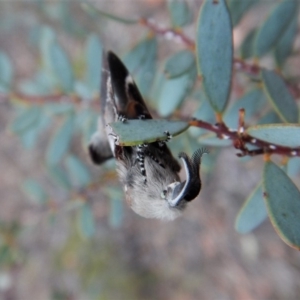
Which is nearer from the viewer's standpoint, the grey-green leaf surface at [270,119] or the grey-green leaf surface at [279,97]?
the grey-green leaf surface at [279,97]

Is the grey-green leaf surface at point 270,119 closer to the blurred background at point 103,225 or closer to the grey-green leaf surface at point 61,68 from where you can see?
the blurred background at point 103,225

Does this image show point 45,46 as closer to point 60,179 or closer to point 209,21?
point 60,179

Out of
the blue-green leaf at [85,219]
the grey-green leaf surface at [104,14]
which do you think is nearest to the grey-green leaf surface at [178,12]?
the grey-green leaf surface at [104,14]

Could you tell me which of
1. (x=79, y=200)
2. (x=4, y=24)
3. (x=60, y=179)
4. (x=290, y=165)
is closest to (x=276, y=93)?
(x=290, y=165)

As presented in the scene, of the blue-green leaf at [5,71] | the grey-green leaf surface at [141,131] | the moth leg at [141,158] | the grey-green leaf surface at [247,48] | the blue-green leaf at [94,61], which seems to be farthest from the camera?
the blue-green leaf at [5,71]

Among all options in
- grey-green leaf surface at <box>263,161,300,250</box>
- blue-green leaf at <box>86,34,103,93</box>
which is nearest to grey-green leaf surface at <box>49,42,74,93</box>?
blue-green leaf at <box>86,34,103,93</box>

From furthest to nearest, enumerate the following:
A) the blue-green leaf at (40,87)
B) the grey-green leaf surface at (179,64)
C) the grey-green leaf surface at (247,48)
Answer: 1. the blue-green leaf at (40,87)
2. the grey-green leaf surface at (247,48)
3. the grey-green leaf surface at (179,64)

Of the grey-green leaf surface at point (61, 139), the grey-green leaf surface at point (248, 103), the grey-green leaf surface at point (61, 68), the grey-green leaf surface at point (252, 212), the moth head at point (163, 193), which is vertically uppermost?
the moth head at point (163, 193)
